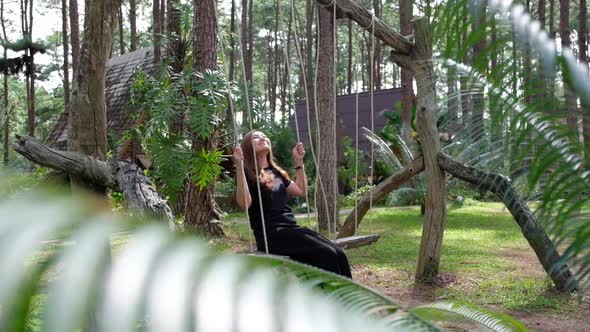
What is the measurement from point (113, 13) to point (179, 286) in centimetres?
329

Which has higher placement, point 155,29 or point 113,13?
point 155,29

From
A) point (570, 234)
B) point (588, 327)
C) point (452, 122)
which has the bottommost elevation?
point (588, 327)

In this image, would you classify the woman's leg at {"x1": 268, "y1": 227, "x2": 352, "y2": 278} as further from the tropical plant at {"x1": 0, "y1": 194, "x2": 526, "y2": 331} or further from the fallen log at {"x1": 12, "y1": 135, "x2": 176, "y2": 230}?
the tropical plant at {"x1": 0, "y1": 194, "x2": 526, "y2": 331}

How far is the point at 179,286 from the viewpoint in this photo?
42 centimetres

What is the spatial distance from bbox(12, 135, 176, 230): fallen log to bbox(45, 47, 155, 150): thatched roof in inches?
507

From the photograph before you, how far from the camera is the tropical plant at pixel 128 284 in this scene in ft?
1.20

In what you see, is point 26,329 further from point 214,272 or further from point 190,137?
point 190,137

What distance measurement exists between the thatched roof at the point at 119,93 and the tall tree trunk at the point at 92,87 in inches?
485

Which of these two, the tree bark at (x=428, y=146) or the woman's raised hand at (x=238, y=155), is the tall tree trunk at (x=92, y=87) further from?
the tree bark at (x=428, y=146)

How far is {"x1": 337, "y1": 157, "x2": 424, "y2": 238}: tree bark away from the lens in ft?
20.5

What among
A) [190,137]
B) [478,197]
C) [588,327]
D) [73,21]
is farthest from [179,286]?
[478,197]

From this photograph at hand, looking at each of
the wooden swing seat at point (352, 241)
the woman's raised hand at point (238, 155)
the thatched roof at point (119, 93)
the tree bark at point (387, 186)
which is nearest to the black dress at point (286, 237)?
the wooden swing seat at point (352, 241)

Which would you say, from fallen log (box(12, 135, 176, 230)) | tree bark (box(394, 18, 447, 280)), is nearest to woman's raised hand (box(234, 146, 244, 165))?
fallen log (box(12, 135, 176, 230))

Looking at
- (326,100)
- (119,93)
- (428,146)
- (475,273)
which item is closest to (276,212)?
(428,146)
